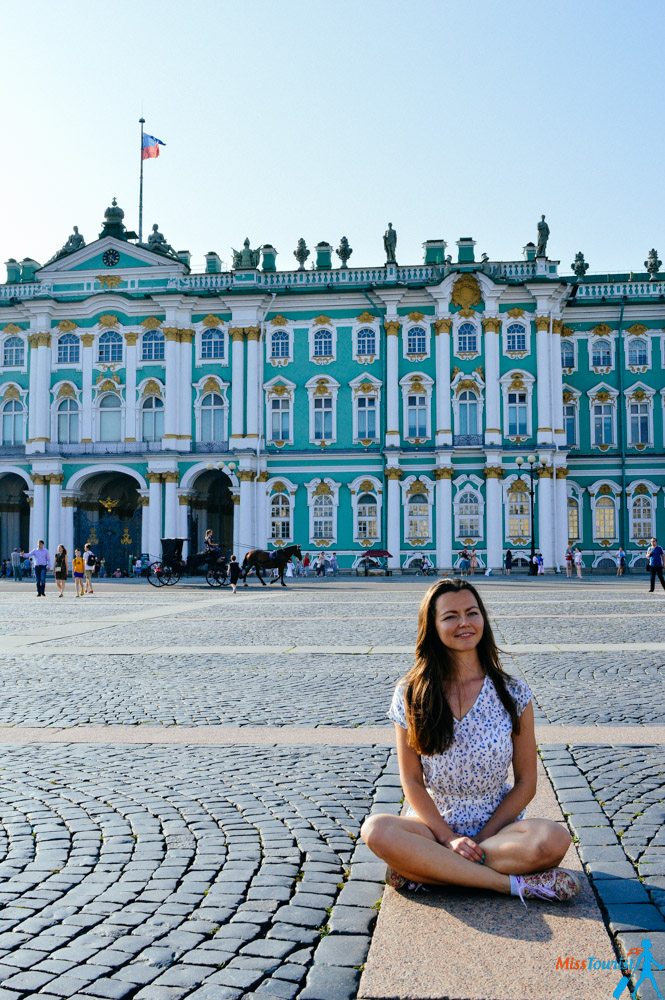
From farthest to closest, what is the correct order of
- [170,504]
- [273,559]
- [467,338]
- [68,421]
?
[68,421], [170,504], [467,338], [273,559]

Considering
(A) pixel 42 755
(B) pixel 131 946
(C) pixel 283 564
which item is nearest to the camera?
(B) pixel 131 946

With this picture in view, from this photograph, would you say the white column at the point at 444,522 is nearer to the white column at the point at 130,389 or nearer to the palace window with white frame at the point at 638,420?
the palace window with white frame at the point at 638,420

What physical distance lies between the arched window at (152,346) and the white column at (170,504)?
→ 6.14 m

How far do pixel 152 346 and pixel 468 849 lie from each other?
158ft

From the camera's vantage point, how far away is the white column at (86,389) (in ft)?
166

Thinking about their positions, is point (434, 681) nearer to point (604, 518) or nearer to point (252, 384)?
point (252, 384)

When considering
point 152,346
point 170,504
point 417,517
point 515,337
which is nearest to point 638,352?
point 515,337

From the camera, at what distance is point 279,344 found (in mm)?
50125

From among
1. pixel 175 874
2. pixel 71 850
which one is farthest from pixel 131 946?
pixel 71 850

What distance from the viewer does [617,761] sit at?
6523mm

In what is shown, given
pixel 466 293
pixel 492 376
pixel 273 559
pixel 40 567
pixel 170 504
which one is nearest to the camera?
pixel 40 567

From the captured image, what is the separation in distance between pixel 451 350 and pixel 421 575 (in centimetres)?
1102

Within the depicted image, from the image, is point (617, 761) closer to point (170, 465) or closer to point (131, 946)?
point (131, 946)

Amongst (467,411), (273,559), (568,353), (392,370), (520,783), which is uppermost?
(568,353)
